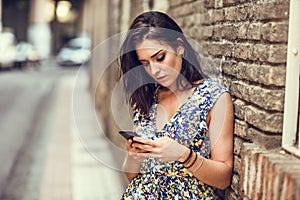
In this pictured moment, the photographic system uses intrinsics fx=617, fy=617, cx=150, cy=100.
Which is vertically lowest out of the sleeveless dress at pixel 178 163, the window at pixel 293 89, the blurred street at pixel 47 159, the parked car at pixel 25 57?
the parked car at pixel 25 57

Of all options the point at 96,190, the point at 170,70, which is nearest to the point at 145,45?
the point at 170,70

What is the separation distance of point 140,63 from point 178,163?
50cm

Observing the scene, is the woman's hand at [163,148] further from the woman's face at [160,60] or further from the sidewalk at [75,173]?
the sidewalk at [75,173]

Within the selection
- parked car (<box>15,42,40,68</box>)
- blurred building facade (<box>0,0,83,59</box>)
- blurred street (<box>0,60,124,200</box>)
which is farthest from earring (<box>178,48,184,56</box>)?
blurred building facade (<box>0,0,83,59</box>)

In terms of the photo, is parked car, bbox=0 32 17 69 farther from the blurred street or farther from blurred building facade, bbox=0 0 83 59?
the blurred street

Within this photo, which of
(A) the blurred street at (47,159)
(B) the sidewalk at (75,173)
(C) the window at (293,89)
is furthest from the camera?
(A) the blurred street at (47,159)

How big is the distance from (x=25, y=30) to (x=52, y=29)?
2454 millimetres

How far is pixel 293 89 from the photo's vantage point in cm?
234

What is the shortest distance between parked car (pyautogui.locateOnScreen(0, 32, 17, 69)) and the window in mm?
28875

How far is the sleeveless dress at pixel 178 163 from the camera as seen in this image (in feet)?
8.73

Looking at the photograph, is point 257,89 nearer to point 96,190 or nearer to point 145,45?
point 145,45

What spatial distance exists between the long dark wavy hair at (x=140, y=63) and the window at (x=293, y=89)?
571 mm

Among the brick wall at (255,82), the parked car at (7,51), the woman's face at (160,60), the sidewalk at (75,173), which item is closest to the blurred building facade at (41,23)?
the parked car at (7,51)

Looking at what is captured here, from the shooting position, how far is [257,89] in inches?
100
